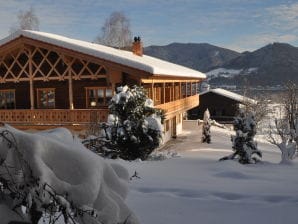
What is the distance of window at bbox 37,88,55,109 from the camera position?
23969 millimetres

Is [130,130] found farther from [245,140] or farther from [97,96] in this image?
[97,96]

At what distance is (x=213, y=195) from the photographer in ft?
24.6

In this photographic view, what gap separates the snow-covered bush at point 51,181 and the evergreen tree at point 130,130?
12.0m

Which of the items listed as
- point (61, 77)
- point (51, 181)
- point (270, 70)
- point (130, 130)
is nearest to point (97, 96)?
point (61, 77)

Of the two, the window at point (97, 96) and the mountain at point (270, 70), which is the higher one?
the mountain at point (270, 70)

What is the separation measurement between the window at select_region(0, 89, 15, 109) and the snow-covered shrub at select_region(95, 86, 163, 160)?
11364 mm

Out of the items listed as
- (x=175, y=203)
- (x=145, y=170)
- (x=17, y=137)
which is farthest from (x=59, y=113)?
(x=17, y=137)

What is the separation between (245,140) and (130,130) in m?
4.09

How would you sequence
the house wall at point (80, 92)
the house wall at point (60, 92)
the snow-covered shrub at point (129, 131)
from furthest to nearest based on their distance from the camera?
the house wall at point (60, 92), the house wall at point (80, 92), the snow-covered shrub at point (129, 131)

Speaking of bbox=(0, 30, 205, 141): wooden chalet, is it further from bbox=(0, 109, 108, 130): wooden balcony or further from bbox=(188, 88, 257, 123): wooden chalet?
bbox=(188, 88, 257, 123): wooden chalet

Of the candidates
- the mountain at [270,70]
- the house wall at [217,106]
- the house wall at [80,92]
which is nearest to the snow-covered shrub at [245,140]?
the house wall at [80,92]

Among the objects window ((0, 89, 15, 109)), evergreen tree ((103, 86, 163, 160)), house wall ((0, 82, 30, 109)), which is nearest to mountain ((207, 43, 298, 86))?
window ((0, 89, 15, 109))

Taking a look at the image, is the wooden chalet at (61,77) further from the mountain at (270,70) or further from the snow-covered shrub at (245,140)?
the mountain at (270,70)

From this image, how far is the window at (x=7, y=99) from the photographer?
982 inches
